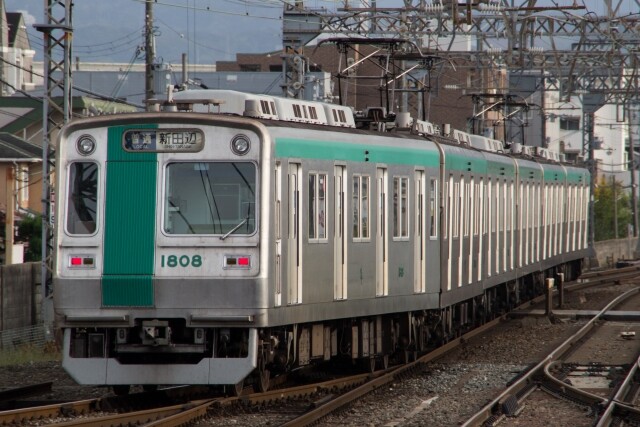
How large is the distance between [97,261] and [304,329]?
2.28 metres

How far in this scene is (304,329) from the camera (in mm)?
12398

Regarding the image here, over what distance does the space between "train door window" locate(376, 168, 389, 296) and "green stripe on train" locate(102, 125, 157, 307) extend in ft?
11.1

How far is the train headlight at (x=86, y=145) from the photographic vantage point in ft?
36.9

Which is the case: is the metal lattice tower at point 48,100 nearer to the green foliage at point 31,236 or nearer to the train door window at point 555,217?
the green foliage at point 31,236

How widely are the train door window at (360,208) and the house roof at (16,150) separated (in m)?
18.1

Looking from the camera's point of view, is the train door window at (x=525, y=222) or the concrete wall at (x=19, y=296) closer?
the concrete wall at (x=19, y=296)

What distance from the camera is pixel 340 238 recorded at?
1288 centimetres

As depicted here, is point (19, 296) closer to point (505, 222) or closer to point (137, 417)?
point (505, 222)

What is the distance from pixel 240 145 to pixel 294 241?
113 cm

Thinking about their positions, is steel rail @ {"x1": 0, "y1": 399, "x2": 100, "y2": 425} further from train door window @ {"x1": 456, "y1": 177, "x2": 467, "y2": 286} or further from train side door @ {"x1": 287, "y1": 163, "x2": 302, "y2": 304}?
train door window @ {"x1": 456, "y1": 177, "x2": 467, "y2": 286}

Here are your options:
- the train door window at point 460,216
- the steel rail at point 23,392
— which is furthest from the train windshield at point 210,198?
the train door window at point 460,216

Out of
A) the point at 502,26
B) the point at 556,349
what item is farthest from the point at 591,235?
the point at 556,349

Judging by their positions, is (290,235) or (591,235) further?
→ (591,235)

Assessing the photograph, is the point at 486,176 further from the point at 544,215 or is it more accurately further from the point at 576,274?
the point at 576,274
